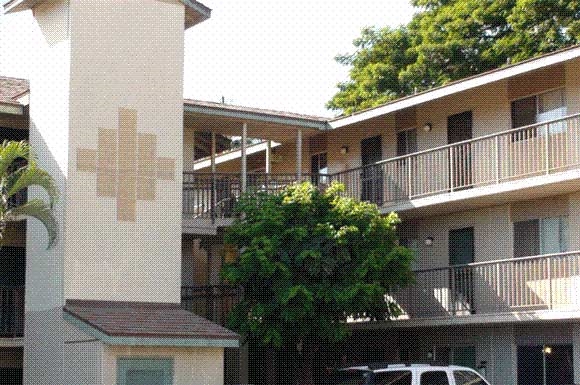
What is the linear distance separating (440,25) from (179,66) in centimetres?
1803

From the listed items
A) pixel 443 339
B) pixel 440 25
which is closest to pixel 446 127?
pixel 443 339

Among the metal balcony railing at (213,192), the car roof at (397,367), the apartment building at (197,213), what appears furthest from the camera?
the metal balcony railing at (213,192)

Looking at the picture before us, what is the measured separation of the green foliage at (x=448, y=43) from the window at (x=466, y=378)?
1786cm

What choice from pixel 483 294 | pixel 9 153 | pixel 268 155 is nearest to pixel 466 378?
pixel 483 294

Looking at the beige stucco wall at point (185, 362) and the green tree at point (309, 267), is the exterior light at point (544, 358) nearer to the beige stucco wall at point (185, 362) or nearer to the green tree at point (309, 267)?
the green tree at point (309, 267)

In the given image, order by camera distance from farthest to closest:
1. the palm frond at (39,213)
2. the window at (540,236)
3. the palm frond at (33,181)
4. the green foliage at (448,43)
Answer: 1. the green foliage at (448,43)
2. the window at (540,236)
3. the palm frond at (39,213)
4. the palm frond at (33,181)

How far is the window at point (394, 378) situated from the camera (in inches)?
1034

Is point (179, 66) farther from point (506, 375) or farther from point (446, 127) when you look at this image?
point (506, 375)

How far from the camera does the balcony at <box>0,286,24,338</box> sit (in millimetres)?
31375

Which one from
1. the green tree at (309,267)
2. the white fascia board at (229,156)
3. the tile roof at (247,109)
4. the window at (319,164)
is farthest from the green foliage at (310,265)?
the white fascia board at (229,156)

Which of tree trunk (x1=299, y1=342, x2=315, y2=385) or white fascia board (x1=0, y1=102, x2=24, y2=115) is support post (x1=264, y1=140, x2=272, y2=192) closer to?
tree trunk (x1=299, y1=342, x2=315, y2=385)

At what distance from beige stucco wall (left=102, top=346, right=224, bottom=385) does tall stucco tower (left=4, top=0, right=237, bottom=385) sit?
0.03 meters

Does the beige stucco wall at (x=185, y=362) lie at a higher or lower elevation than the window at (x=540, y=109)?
lower

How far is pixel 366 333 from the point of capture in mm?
35656
